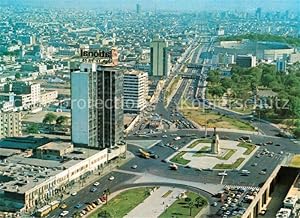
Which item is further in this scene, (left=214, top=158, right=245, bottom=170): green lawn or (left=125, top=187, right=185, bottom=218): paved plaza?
(left=214, top=158, right=245, bottom=170): green lawn

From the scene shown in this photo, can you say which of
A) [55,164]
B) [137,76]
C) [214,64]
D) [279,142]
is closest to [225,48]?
[214,64]

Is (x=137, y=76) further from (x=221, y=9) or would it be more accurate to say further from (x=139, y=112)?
(x=221, y=9)

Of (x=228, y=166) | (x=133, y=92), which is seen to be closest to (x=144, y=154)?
(x=228, y=166)

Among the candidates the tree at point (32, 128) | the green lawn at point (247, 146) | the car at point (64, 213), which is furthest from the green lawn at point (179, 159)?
the tree at point (32, 128)

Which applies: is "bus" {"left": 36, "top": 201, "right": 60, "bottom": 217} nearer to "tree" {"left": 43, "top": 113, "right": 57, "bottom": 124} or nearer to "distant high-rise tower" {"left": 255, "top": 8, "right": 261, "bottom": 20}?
"tree" {"left": 43, "top": 113, "right": 57, "bottom": 124}

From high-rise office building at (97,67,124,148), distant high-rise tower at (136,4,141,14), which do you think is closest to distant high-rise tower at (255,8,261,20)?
distant high-rise tower at (136,4,141,14)

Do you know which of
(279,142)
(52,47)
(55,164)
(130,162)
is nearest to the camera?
(55,164)
